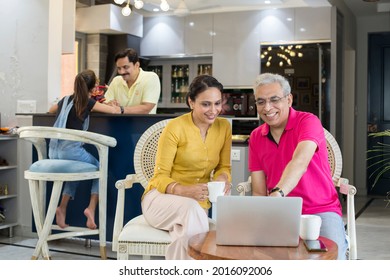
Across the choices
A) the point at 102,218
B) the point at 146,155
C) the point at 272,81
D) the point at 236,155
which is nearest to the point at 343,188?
the point at 272,81

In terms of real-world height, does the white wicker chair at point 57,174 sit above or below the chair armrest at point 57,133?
below

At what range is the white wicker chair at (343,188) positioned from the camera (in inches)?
95.1

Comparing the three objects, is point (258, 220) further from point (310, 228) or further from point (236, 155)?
point (236, 155)

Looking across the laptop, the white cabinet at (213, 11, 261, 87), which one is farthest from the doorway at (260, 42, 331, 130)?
the laptop

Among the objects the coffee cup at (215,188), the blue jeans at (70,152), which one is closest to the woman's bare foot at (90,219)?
the blue jeans at (70,152)

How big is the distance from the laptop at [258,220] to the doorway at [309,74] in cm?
491

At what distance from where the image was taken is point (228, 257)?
65.6 inches

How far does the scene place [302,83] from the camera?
6602 millimetres

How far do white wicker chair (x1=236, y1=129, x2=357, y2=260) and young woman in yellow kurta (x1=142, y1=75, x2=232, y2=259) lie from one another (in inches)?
3.8

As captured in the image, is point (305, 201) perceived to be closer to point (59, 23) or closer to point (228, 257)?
point (228, 257)

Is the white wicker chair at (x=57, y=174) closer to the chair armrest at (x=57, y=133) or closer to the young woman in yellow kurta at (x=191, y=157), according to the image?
the chair armrest at (x=57, y=133)

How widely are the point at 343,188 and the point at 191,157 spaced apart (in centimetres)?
67

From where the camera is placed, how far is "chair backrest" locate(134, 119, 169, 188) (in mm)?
2955
